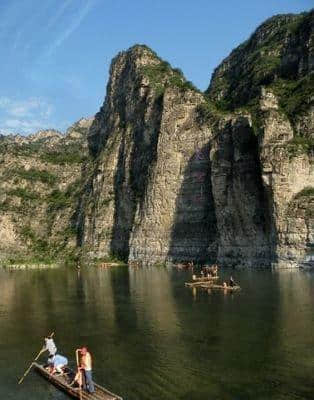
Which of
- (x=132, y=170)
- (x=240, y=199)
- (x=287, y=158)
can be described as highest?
(x=132, y=170)

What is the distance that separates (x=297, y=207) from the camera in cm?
8350

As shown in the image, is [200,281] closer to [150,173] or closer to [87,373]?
[87,373]

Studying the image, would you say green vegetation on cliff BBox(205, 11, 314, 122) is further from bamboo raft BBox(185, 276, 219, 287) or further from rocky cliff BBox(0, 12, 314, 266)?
bamboo raft BBox(185, 276, 219, 287)

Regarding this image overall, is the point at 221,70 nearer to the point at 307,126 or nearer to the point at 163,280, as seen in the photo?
the point at 307,126

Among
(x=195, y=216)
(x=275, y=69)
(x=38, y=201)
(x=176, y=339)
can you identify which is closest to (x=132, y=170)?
(x=195, y=216)

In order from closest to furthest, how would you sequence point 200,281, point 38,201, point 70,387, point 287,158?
1. point 70,387
2. point 200,281
3. point 287,158
4. point 38,201

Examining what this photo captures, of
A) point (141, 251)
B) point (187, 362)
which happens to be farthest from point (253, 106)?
point (187, 362)

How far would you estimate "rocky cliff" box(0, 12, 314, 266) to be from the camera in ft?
290

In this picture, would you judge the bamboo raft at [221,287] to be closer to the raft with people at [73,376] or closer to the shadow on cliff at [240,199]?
the shadow on cliff at [240,199]

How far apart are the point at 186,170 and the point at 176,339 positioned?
78.9 meters

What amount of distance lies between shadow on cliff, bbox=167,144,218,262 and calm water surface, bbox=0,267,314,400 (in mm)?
39299

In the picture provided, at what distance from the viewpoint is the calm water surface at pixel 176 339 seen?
26.8 metres

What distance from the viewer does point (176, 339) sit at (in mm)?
36531

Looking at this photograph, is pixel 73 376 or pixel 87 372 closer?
pixel 87 372
